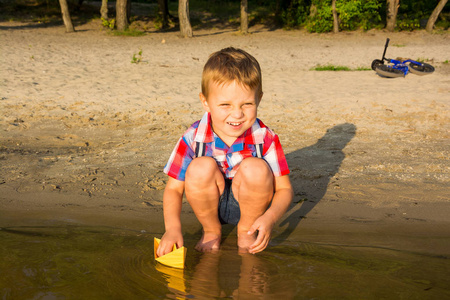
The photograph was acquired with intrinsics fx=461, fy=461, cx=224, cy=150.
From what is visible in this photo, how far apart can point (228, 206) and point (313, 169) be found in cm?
157

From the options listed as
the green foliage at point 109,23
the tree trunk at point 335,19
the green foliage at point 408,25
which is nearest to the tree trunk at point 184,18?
the green foliage at point 109,23

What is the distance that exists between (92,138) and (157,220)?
2.38 metres

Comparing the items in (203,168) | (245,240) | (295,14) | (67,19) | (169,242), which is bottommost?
(245,240)

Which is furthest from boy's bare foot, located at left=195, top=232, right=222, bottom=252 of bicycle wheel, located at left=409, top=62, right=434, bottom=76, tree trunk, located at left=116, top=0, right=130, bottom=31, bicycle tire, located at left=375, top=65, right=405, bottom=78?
tree trunk, located at left=116, top=0, right=130, bottom=31

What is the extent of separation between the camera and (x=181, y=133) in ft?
17.0

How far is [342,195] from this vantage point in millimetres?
3473

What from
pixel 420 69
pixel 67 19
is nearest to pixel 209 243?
pixel 420 69

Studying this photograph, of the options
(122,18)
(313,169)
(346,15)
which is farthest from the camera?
(346,15)

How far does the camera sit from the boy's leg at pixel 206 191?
241 centimetres

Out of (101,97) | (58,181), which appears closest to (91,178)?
(58,181)

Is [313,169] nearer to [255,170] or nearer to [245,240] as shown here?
[245,240]

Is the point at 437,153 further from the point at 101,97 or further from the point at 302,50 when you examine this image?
the point at 302,50

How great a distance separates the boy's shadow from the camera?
3.21 m

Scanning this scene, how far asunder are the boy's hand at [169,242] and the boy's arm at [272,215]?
37cm
